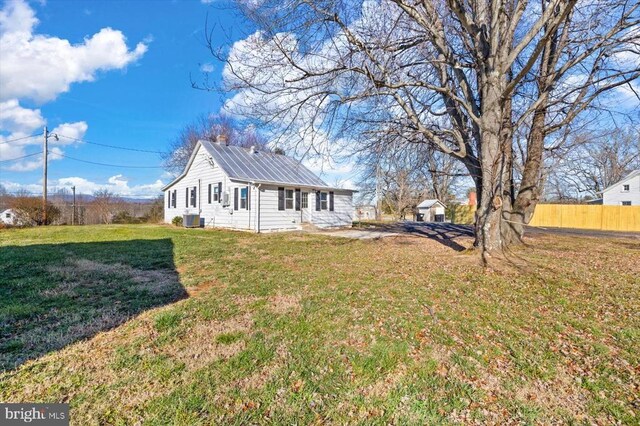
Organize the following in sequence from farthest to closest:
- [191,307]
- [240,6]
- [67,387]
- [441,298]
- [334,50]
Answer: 1. [334,50]
2. [240,6]
3. [441,298]
4. [191,307]
5. [67,387]

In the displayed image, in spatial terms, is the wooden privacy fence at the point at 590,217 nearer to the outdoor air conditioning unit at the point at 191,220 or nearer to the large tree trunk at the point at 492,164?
the large tree trunk at the point at 492,164

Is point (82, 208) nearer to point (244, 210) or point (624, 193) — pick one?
point (244, 210)

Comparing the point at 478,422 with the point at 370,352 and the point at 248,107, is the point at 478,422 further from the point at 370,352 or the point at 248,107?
the point at 248,107

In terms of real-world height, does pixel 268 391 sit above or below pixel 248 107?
below

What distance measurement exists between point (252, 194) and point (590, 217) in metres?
23.5

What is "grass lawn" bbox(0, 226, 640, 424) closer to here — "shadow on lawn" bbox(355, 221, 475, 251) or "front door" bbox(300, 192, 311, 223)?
"shadow on lawn" bbox(355, 221, 475, 251)

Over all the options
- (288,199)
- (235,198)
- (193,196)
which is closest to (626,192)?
(288,199)

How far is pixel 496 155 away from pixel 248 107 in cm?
552

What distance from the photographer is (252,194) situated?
47.4 feet

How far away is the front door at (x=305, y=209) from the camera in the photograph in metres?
16.5

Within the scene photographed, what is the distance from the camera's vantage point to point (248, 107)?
655 centimetres

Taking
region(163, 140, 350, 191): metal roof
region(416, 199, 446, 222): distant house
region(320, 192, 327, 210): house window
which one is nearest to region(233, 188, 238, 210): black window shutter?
region(163, 140, 350, 191): metal roof

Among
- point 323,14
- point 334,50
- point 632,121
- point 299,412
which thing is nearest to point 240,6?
point 323,14

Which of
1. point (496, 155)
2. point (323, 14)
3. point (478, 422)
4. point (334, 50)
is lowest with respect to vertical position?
point (478, 422)
